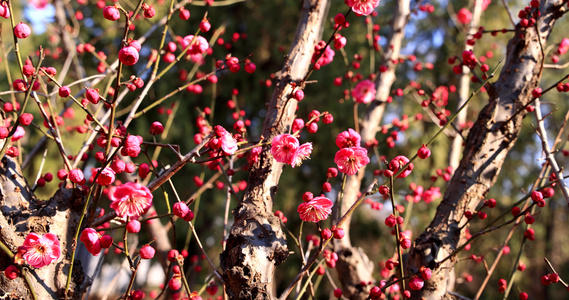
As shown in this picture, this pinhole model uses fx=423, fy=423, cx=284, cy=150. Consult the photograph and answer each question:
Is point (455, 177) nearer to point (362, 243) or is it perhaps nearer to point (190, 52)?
point (190, 52)

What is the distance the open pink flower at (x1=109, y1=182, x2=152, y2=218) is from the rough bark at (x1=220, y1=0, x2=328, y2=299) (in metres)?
0.34

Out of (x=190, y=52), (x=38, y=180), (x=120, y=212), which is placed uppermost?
(x=190, y=52)

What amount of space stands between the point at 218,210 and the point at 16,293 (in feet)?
16.4

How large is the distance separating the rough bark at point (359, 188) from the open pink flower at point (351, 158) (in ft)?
3.35

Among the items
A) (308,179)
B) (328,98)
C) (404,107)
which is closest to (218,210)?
(308,179)

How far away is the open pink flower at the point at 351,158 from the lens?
4.23ft

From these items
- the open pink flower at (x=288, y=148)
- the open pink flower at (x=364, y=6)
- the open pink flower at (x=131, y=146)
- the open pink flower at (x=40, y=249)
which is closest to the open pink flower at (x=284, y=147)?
the open pink flower at (x=288, y=148)

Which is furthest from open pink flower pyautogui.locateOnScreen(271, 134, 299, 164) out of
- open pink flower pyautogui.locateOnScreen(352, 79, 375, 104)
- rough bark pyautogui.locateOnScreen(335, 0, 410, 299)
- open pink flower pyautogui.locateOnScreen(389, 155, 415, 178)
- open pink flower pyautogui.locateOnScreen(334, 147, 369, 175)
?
open pink flower pyautogui.locateOnScreen(352, 79, 375, 104)

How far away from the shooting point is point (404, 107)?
6570mm

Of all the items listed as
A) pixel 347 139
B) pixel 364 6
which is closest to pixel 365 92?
pixel 364 6

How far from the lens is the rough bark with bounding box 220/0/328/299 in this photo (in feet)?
4.23

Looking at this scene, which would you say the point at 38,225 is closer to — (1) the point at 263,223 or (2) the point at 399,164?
(1) the point at 263,223

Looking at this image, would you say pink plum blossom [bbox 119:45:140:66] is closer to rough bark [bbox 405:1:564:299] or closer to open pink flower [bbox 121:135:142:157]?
open pink flower [bbox 121:135:142:157]

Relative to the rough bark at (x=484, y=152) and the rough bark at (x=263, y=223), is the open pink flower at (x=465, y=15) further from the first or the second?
the rough bark at (x=263, y=223)
